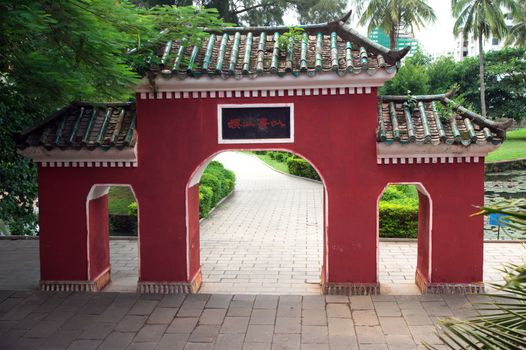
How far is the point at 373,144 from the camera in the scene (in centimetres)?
805

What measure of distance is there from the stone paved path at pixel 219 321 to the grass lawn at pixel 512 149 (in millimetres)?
23597

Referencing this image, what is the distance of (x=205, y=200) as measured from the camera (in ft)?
53.8

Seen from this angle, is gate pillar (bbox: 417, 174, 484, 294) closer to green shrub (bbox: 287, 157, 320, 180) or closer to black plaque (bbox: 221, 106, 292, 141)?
black plaque (bbox: 221, 106, 292, 141)

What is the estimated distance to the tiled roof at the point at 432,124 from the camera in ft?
24.9

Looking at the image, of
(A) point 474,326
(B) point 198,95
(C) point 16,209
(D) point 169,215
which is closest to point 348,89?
(B) point 198,95

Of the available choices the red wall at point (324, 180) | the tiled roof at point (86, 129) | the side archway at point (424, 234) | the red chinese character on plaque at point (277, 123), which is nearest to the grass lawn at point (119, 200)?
the red wall at point (324, 180)

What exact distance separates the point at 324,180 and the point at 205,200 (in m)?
8.75

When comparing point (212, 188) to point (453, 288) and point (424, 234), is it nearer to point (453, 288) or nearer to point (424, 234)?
point (424, 234)

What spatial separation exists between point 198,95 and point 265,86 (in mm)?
1116

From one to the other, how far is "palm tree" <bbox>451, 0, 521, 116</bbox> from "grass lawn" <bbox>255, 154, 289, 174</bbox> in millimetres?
13105

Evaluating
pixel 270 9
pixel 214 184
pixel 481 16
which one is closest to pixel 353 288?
pixel 214 184

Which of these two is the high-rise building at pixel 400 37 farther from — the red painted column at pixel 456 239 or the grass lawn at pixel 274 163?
the grass lawn at pixel 274 163

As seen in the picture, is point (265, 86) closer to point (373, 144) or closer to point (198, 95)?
point (198, 95)

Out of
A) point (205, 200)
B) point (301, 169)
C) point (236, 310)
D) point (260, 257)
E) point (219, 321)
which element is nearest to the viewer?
point (219, 321)
